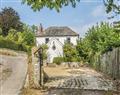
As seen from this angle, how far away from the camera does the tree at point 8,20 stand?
254 ft

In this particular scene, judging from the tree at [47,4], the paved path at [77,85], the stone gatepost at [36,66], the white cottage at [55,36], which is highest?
the white cottage at [55,36]

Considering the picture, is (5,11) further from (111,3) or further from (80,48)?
(111,3)

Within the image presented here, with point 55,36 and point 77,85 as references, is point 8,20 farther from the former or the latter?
point 77,85

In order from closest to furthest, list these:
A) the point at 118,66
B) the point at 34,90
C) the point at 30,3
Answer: the point at 30,3 < the point at 34,90 < the point at 118,66

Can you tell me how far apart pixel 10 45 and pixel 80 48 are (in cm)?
1114

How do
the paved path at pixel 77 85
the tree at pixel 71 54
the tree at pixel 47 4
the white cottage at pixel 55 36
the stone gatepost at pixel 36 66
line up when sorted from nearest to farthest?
the tree at pixel 47 4
the paved path at pixel 77 85
the stone gatepost at pixel 36 66
the tree at pixel 71 54
the white cottage at pixel 55 36

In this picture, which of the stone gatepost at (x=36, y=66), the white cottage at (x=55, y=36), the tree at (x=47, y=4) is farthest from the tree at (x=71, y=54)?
the tree at (x=47, y=4)

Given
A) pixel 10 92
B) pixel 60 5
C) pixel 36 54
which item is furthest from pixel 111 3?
pixel 36 54

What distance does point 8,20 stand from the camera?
7719 cm

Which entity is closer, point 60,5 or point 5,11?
point 60,5

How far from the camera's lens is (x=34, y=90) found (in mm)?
19172

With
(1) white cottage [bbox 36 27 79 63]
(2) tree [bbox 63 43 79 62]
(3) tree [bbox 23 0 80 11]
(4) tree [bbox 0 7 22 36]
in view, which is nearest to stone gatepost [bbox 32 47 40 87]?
(3) tree [bbox 23 0 80 11]

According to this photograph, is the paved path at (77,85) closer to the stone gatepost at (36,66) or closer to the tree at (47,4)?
the stone gatepost at (36,66)

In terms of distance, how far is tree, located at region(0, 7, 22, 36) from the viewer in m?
77.4
